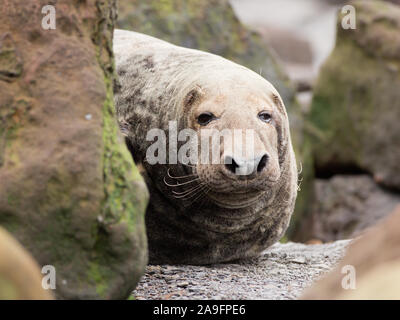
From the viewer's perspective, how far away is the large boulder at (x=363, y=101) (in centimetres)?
1200

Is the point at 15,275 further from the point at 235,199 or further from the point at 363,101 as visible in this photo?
the point at 363,101

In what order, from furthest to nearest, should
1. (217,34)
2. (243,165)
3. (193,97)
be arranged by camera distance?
(217,34) → (193,97) → (243,165)

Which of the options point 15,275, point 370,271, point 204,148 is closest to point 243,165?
point 204,148

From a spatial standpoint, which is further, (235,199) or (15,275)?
(235,199)

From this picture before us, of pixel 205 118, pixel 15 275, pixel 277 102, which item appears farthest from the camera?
pixel 277 102

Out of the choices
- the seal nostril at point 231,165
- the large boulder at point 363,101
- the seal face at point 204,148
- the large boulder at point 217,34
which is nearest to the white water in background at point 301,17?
the large boulder at point 363,101

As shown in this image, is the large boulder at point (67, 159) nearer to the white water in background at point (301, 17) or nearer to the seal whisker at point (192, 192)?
the seal whisker at point (192, 192)

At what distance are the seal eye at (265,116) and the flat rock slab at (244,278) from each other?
1.19 m

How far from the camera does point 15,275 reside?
260 centimetres

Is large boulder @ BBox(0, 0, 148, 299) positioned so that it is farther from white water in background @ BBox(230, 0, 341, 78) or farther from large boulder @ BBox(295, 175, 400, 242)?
white water in background @ BBox(230, 0, 341, 78)

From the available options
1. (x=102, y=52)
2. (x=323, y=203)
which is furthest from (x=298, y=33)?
(x=102, y=52)

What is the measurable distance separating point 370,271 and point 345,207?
9.83 meters

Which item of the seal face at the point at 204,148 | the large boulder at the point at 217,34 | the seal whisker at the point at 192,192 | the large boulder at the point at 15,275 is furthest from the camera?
the large boulder at the point at 217,34

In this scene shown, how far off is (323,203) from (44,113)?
974 centimetres
